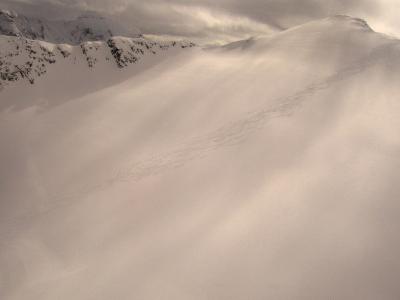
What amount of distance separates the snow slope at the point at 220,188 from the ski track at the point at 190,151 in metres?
0.13

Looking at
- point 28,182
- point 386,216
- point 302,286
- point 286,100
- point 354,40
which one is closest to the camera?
point 302,286

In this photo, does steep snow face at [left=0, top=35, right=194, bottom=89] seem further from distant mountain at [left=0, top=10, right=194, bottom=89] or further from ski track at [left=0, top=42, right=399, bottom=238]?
ski track at [left=0, top=42, right=399, bottom=238]

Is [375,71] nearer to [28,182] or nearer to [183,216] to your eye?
[183,216]

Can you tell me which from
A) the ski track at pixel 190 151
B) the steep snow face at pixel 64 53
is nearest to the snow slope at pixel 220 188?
the ski track at pixel 190 151

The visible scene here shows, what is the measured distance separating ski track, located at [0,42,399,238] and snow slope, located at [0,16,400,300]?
4.9 inches

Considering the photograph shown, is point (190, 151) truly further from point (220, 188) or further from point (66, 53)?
point (66, 53)

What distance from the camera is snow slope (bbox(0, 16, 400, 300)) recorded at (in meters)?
12.0

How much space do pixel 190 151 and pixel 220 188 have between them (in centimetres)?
482

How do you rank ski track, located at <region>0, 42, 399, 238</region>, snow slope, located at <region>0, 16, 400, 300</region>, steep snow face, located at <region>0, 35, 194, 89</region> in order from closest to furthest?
snow slope, located at <region>0, 16, 400, 300</region>, ski track, located at <region>0, 42, 399, 238</region>, steep snow face, located at <region>0, 35, 194, 89</region>

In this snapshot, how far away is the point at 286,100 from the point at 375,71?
27.8 feet

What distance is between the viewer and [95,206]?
18031mm

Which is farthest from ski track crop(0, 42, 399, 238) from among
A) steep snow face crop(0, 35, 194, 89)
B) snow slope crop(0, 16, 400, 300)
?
steep snow face crop(0, 35, 194, 89)

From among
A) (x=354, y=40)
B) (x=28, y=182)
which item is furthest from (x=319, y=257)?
(x=354, y=40)

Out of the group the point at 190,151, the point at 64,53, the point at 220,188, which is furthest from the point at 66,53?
the point at 220,188
